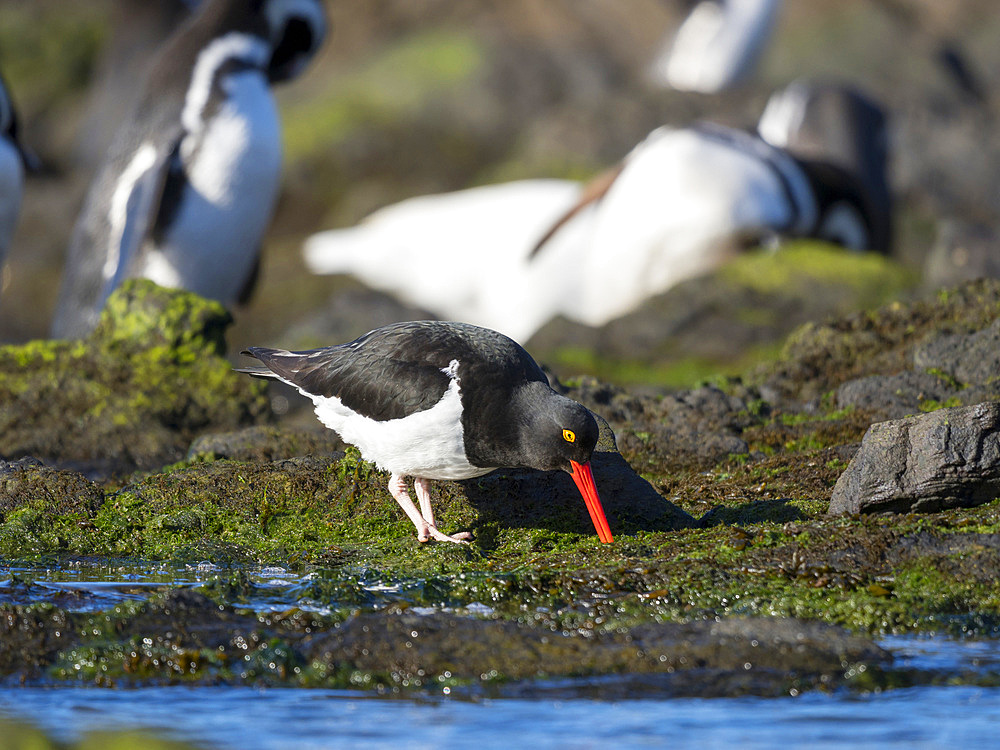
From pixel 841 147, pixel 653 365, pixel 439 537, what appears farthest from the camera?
pixel 841 147

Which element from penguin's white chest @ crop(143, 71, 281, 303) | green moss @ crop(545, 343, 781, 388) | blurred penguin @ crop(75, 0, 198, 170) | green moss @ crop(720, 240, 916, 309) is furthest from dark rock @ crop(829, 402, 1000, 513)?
blurred penguin @ crop(75, 0, 198, 170)

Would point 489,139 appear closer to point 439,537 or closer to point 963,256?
point 963,256

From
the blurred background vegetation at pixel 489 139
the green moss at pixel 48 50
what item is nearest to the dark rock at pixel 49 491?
the blurred background vegetation at pixel 489 139

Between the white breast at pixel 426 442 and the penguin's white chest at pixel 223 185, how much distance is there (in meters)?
7.52

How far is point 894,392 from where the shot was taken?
7203 mm

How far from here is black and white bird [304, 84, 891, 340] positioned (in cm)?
1393

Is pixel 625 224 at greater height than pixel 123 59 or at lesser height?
lesser

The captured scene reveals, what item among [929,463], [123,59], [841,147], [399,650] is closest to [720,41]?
[841,147]

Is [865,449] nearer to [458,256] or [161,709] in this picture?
[161,709]

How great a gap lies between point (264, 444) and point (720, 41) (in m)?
22.0

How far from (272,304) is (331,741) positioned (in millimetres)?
12805

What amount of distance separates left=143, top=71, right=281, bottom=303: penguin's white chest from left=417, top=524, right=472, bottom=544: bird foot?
7.78m

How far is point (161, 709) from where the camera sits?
158 inches

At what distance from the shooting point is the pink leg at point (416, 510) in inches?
224
